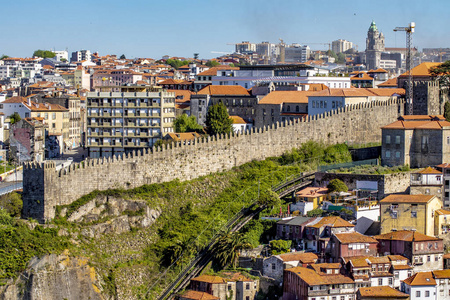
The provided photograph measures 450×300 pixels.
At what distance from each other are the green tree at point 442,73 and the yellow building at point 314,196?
1590 cm

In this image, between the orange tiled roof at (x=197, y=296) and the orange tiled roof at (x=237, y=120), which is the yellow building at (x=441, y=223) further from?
the orange tiled roof at (x=237, y=120)

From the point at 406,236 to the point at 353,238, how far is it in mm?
2491

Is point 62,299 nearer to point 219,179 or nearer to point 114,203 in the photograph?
point 114,203

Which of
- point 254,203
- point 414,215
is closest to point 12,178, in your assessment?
point 254,203

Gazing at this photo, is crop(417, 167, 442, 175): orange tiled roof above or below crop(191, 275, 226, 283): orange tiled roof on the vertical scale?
above

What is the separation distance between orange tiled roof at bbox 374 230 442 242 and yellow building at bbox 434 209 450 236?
187 cm

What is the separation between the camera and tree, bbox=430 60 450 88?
5956 centimetres

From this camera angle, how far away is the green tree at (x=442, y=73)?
59.6 m

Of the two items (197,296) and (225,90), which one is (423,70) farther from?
(197,296)

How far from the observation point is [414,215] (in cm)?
4428

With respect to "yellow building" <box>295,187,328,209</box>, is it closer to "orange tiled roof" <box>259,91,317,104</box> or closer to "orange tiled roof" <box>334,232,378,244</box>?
"orange tiled roof" <box>334,232,378,244</box>

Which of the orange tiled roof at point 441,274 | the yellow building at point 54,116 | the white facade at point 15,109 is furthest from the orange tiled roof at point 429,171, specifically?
the white facade at point 15,109

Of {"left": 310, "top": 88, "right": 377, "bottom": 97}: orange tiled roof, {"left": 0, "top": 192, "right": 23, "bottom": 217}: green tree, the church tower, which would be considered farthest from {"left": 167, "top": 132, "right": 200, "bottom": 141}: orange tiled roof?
the church tower

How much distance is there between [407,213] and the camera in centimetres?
4416
